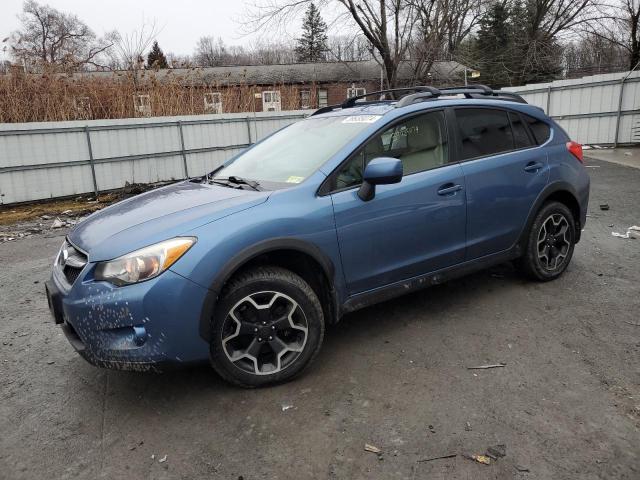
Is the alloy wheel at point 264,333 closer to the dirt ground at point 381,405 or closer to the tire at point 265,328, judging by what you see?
the tire at point 265,328

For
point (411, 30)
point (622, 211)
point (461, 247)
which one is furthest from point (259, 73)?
point (461, 247)

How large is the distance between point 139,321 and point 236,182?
131 cm

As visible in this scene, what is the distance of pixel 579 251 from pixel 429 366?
329 cm

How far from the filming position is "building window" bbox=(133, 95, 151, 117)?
13336 mm

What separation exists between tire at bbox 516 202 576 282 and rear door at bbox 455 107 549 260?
0.22 meters

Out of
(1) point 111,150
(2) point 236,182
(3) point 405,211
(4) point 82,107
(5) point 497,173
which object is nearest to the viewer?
(3) point 405,211

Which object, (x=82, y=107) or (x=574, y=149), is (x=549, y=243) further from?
(x=82, y=107)

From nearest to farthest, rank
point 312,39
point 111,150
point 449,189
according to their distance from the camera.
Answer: point 449,189
point 111,150
point 312,39

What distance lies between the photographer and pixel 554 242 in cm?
439

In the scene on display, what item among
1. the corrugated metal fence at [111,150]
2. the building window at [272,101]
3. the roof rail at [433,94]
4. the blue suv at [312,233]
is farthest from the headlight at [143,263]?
the building window at [272,101]

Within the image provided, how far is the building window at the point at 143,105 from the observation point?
13.3 m

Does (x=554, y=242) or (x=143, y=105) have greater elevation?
(x=143, y=105)

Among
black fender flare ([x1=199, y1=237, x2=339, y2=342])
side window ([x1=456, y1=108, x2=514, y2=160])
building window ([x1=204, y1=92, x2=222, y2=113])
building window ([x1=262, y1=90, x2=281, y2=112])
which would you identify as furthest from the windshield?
building window ([x1=262, y1=90, x2=281, y2=112])

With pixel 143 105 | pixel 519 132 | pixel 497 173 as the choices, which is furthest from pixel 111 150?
pixel 497 173
